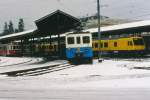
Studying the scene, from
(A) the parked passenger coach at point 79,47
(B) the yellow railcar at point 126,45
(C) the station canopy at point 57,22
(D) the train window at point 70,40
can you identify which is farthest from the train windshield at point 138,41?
(D) the train window at point 70,40

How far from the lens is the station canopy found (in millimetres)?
33541

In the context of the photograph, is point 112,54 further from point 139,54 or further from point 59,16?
point 59,16

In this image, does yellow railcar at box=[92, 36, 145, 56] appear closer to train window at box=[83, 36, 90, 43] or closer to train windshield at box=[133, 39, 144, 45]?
train windshield at box=[133, 39, 144, 45]

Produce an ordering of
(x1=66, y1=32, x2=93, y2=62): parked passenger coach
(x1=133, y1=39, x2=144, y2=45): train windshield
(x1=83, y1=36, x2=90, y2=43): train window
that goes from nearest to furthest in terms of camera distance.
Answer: (x1=66, y1=32, x2=93, y2=62): parked passenger coach → (x1=83, y1=36, x2=90, y2=43): train window → (x1=133, y1=39, x2=144, y2=45): train windshield

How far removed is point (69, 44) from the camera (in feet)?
103

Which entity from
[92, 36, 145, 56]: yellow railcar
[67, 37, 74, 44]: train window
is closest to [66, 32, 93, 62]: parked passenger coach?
[67, 37, 74, 44]: train window

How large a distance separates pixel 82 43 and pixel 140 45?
43.8 feet

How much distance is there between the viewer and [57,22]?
3578 centimetres

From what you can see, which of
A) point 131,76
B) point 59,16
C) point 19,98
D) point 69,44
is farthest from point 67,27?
point 19,98

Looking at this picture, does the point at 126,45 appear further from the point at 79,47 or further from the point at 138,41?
the point at 79,47

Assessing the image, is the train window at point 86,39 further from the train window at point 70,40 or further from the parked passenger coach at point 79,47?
the train window at point 70,40

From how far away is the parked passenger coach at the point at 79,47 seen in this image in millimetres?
31000

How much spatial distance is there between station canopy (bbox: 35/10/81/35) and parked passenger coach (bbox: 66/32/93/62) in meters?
3.26

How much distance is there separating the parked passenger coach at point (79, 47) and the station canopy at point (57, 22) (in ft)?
10.7
